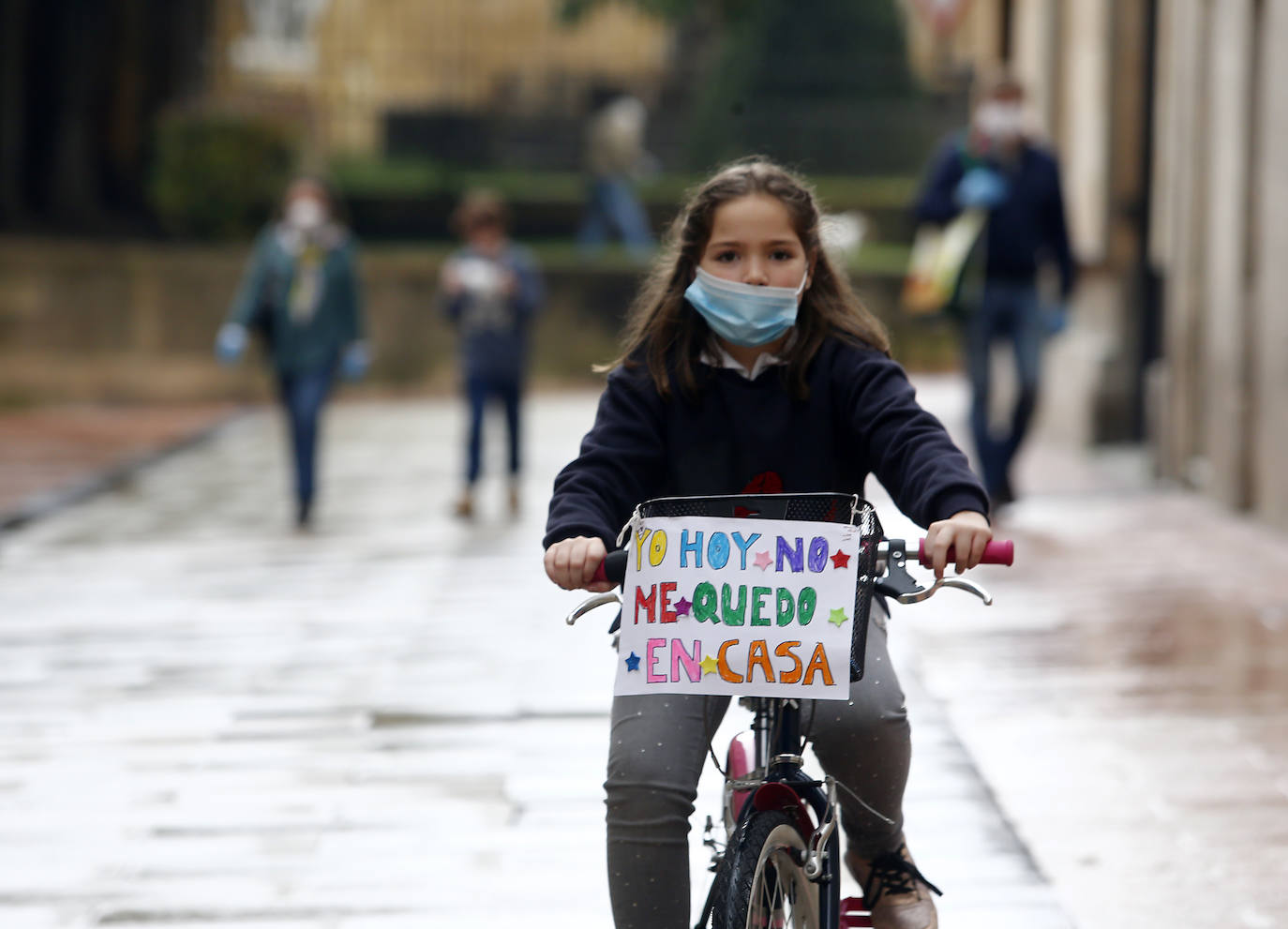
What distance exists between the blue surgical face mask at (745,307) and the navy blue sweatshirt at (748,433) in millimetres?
109

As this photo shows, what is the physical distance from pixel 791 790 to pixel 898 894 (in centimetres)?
54

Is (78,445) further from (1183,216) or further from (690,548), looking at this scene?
(690,548)

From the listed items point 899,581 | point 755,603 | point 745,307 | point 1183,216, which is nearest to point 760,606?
point 755,603

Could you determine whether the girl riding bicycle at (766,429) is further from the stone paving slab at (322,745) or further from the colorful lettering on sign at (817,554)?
the stone paving slab at (322,745)

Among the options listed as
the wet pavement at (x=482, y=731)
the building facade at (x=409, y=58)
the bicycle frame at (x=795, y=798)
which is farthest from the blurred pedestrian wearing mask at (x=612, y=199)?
the bicycle frame at (x=795, y=798)

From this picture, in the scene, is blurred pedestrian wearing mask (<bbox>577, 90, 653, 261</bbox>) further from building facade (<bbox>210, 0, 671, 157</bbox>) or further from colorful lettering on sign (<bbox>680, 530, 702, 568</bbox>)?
colorful lettering on sign (<bbox>680, 530, 702, 568</bbox>)

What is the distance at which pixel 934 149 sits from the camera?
79.0 ft

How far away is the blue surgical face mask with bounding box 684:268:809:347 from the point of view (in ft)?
10.5

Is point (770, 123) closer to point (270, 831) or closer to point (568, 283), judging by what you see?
point (568, 283)

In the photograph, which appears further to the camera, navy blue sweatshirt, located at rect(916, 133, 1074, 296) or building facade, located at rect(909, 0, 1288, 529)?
navy blue sweatshirt, located at rect(916, 133, 1074, 296)

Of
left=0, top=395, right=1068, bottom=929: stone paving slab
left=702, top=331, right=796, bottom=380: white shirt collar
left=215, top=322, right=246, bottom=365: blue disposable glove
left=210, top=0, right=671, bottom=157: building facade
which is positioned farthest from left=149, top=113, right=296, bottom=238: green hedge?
left=702, top=331, right=796, bottom=380: white shirt collar

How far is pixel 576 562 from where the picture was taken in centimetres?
293

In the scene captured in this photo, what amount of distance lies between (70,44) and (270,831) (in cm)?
1672

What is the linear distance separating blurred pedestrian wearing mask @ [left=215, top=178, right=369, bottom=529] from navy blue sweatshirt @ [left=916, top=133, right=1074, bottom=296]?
120 inches
